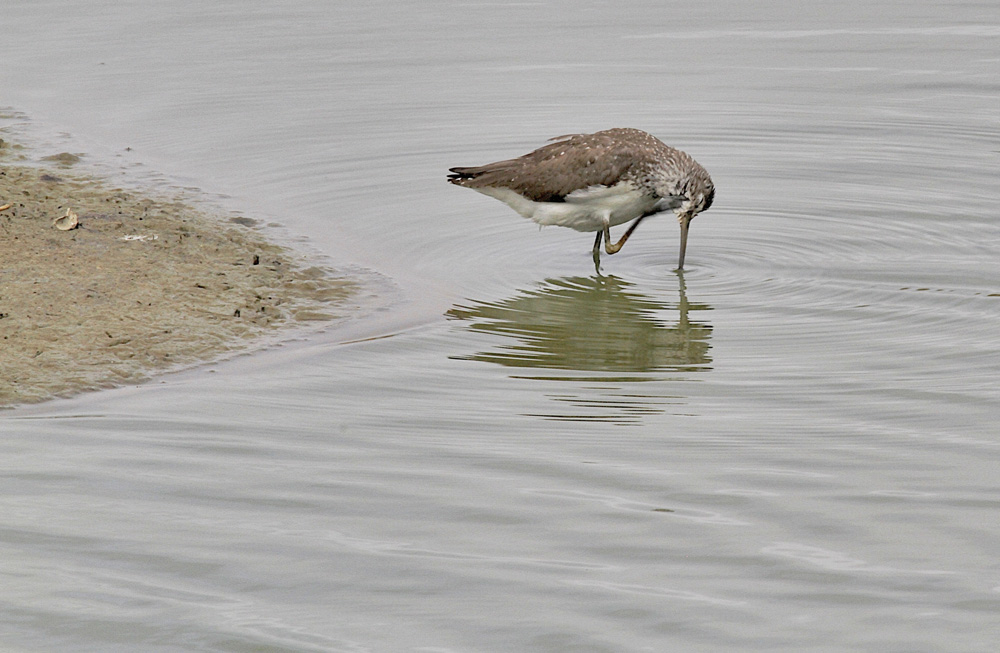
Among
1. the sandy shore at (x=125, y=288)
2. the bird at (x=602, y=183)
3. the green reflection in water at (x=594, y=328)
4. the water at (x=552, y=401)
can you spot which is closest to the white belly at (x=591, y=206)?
the bird at (x=602, y=183)

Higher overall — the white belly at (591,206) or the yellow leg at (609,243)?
the white belly at (591,206)

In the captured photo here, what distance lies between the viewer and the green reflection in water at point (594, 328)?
8680mm

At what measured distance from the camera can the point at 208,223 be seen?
11.2m

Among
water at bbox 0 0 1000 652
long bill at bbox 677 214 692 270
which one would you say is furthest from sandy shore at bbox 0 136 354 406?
long bill at bbox 677 214 692 270

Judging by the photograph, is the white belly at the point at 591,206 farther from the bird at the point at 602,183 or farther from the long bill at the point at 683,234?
the long bill at the point at 683,234

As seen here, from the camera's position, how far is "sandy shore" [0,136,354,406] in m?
8.23

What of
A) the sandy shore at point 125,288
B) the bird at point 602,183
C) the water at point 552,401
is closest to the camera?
the water at point 552,401

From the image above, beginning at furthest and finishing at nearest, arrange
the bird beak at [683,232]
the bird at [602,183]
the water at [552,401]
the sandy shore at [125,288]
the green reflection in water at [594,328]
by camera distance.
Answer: the bird at [602,183] → the bird beak at [683,232] → the green reflection in water at [594,328] → the sandy shore at [125,288] → the water at [552,401]

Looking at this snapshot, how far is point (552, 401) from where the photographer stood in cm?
788

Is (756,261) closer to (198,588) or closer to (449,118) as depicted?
(449,118)

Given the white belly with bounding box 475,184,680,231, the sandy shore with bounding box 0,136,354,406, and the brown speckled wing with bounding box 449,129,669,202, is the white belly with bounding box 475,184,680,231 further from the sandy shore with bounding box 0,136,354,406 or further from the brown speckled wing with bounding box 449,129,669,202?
the sandy shore with bounding box 0,136,354,406

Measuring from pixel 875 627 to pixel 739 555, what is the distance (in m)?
0.72

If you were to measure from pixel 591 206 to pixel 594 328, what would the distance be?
1.82m

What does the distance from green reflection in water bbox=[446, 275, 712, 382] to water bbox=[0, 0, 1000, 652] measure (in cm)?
3
